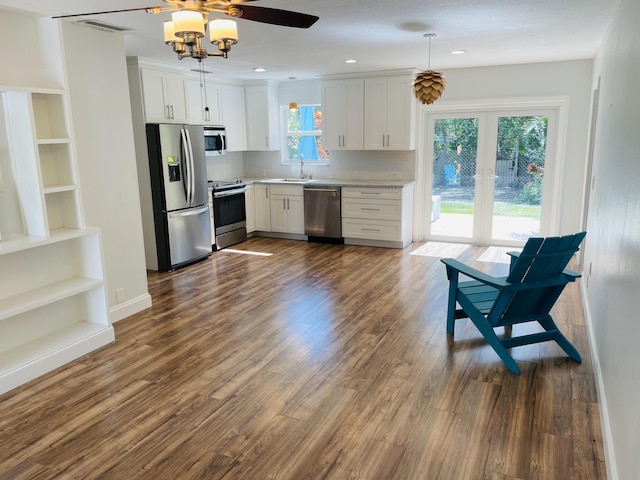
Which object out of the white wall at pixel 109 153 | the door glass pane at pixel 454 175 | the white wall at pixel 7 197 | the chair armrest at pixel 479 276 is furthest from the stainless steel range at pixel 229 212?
the chair armrest at pixel 479 276

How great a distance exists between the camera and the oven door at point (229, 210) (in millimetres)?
6420

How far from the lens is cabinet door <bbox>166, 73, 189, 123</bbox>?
18.3 ft

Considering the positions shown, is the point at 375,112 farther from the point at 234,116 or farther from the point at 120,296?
the point at 120,296

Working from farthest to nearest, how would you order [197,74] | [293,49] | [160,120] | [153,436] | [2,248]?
[197,74]
[160,120]
[293,49]
[2,248]
[153,436]

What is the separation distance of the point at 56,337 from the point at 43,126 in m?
1.52

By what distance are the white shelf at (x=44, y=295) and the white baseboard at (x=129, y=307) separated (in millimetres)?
478

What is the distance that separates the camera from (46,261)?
11.4ft

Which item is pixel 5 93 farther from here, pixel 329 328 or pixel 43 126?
pixel 329 328

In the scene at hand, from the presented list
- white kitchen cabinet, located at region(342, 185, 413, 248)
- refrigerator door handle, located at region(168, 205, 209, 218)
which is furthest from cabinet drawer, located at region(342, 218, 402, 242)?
refrigerator door handle, located at region(168, 205, 209, 218)

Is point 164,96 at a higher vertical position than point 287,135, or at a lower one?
higher

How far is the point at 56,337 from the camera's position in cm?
343

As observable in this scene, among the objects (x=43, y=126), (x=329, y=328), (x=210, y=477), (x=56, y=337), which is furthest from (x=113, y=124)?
(x=210, y=477)

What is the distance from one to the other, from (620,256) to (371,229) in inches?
169

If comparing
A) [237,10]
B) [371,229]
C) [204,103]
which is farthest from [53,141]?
[371,229]
